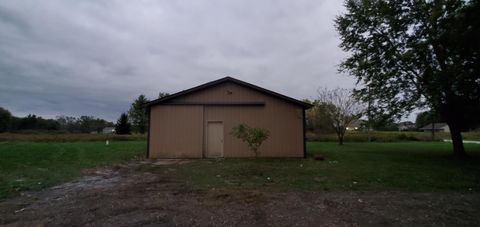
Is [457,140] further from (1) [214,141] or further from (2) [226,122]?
(1) [214,141]

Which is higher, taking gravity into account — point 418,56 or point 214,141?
point 418,56

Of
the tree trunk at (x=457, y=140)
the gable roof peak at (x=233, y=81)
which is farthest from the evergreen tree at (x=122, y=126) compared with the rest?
the tree trunk at (x=457, y=140)

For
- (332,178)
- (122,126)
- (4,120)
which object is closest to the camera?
(332,178)

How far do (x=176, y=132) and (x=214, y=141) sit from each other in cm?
206

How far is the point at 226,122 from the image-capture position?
15547 mm

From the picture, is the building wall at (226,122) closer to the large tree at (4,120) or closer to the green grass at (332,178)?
the green grass at (332,178)

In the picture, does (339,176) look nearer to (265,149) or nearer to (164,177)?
(164,177)

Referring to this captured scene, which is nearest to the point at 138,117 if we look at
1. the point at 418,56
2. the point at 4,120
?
the point at 4,120

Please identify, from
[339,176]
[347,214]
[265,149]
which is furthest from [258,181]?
[265,149]

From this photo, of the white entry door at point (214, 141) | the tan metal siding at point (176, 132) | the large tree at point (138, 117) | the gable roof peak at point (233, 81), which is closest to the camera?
the gable roof peak at point (233, 81)

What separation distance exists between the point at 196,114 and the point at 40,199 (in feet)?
31.3

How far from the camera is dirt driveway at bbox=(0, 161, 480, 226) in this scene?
4.70 meters

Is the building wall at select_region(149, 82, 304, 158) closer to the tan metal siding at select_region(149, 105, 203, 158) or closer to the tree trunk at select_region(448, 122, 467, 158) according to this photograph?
the tan metal siding at select_region(149, 105, 203, 158)

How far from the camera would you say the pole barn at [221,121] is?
15.4 metres
